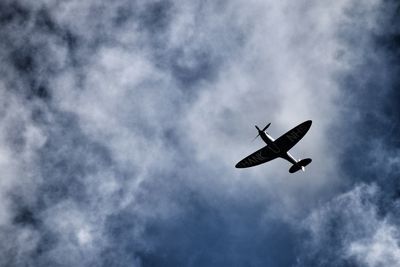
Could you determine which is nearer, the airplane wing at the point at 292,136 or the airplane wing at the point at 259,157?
the airplane wing at the point at 292,136

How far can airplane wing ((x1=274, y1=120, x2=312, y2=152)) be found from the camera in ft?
251

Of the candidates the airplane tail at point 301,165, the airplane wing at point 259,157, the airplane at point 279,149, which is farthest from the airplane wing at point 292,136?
the airplane tail at point 301,165

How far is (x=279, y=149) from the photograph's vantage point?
261 ft

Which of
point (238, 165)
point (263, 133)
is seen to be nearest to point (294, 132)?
point (263, 133)

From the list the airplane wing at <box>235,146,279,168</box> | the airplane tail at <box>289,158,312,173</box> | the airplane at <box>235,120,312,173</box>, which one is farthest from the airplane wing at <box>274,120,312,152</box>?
the airplane tail at <box>289,158,312,173</box>

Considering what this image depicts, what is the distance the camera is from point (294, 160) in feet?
273

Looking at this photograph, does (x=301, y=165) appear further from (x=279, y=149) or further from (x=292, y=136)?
(x=292, y=136)

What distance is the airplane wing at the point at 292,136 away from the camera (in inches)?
3017

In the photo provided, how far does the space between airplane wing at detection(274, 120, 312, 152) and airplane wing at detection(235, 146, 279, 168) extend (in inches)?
82.8

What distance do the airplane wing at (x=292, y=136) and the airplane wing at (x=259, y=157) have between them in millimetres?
2104

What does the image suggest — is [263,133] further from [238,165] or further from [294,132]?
[238,165]

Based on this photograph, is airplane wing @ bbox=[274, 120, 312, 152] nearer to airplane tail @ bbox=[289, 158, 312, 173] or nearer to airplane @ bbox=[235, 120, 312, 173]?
airplane @ bbox=[235, 120, 312, 173]

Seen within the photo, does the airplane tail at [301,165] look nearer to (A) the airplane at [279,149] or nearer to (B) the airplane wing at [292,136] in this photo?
(A) the airplane at [279,149]

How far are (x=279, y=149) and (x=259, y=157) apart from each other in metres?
4.71
